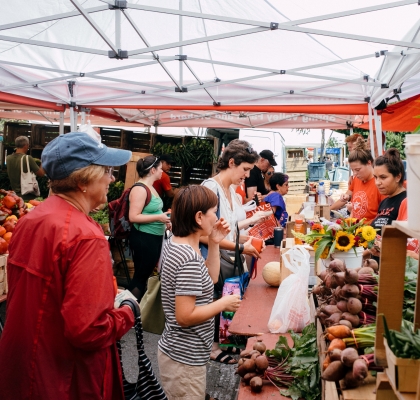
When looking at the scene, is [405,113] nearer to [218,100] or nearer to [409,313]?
[218,100]

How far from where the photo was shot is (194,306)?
93.1 inches

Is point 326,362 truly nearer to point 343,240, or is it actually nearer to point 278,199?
point 343,240

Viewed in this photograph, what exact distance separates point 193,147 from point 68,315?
8998 mm

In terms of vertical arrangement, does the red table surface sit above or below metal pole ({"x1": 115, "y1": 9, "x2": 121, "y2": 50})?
below

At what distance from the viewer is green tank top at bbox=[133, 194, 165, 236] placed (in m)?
5.27

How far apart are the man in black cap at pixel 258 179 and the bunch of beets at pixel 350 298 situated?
5.59m

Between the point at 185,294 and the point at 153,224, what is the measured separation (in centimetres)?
305

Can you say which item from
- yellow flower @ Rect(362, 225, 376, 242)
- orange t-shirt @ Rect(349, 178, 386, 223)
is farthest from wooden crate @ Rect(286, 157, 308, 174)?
yellow flower @ Rect(362, 225, 376, 242)

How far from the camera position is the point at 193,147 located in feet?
34.5

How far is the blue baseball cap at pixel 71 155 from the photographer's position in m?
1.77

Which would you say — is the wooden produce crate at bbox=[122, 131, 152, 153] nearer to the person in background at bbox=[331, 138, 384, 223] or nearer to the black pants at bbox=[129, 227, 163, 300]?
the black pants at bbox=[129, 227, 163, 300]

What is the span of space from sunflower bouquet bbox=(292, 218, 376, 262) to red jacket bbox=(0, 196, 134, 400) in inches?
53.0

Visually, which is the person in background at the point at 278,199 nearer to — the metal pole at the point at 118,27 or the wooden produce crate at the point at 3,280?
the metal pole at the point at 118,27

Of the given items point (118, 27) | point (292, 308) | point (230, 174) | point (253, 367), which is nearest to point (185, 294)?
point (253, 367)
